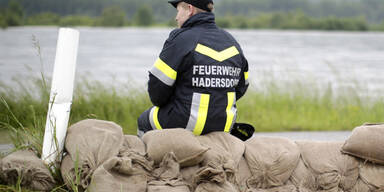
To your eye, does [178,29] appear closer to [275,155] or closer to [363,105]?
[275,155]

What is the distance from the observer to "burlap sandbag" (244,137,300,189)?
3.68 m

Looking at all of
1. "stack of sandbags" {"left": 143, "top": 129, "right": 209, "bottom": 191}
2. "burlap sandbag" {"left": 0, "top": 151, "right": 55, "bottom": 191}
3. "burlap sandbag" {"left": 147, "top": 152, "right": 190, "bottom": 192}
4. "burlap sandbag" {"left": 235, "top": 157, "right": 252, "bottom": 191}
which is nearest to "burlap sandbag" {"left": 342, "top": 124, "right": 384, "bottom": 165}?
"burlap sandbag" {"left": 235, "top": 157, "right": 252, "bottom": 191}

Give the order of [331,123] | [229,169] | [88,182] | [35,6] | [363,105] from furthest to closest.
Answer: [35,6] < [363,105] < [331,123] < [229,169] < [88,182]

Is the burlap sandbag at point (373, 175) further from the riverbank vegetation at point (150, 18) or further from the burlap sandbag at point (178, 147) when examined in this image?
the riverbank vegetation at point (150, 18)

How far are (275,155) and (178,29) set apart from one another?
119 cm

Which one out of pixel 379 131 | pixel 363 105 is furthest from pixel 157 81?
pixel 363 105

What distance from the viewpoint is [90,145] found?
3420 millimetres

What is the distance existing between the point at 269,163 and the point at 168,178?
0.79 m

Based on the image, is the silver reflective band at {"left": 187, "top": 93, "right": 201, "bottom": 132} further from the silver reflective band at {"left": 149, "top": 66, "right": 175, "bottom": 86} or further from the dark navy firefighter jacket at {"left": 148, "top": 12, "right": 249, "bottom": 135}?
the silver reflective band at {"left": 149, "top": 66, "right": 175, "bottom": 86}

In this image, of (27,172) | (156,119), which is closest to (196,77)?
(156,119)

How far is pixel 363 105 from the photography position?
336 inches

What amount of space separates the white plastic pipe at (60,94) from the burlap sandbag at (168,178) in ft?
2.30

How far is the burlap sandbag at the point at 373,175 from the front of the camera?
3.73 meters

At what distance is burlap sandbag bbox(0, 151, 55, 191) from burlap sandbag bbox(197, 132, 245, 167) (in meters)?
1.08
